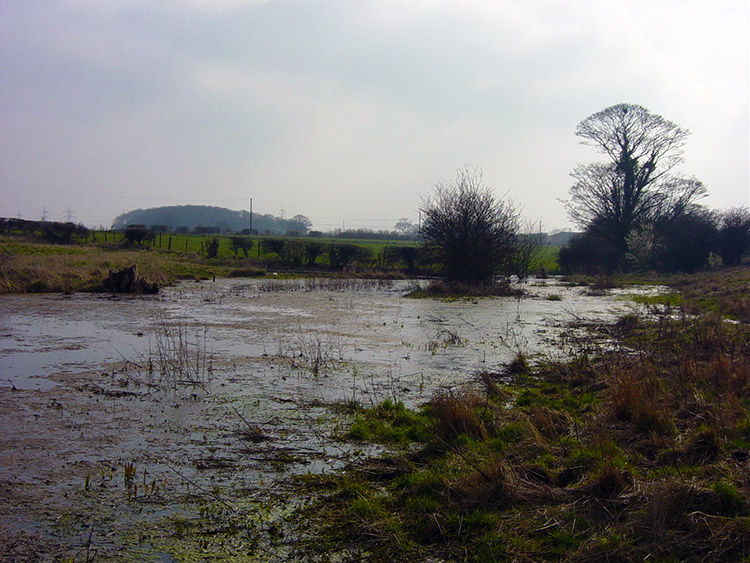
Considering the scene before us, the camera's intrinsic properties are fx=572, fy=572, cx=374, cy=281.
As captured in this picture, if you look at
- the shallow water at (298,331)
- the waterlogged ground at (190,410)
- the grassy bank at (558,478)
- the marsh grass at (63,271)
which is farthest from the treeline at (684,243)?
the grassy bank at (558,478)

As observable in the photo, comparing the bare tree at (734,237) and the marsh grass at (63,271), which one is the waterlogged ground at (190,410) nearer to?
the marsh grass at (63,271)

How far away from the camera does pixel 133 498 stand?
14.6 feet

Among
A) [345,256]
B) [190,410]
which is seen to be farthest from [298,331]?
[345,256]

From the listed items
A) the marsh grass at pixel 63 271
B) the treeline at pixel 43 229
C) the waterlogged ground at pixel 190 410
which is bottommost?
the waterlogged ground at pixel 190 410

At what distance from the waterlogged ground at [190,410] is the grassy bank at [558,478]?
22.2 inches

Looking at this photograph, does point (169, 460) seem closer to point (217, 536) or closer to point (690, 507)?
point (217, 536)

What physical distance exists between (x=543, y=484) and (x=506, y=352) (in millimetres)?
6694

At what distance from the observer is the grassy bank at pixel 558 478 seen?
3621mm

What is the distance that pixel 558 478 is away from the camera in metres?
4.59

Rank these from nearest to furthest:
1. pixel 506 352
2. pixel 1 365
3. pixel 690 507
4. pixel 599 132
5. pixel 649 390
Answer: pixel 690 507 < pixel 649 390 < pixel 1 365 < pixel 506 352 < pixel 599 132

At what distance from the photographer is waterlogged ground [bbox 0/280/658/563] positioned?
4.00 m

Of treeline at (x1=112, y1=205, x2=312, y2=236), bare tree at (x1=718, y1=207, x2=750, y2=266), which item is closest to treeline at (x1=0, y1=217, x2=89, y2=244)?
bare tree at (x1=718, y1=207, x2=750, y2=266)

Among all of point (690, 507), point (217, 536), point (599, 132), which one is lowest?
point (217, 536)

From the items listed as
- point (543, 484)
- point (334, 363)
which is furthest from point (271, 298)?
point (543, 484)
